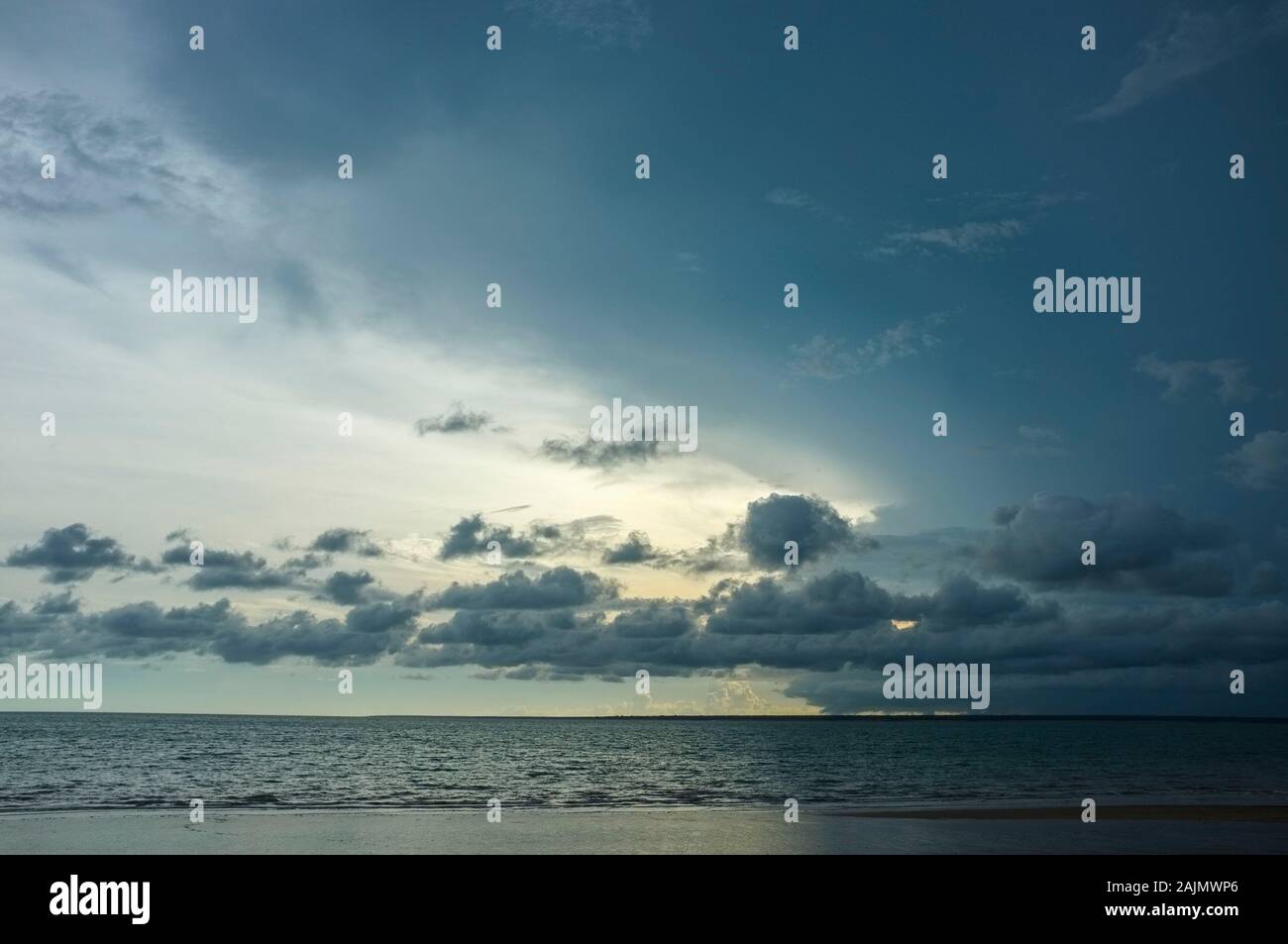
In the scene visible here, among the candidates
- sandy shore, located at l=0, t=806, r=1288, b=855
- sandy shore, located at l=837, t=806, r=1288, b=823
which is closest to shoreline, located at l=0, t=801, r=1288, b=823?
sandy shore, located at l=837, t=806, r=1288, b=823

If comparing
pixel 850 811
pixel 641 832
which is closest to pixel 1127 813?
pixel 850 811

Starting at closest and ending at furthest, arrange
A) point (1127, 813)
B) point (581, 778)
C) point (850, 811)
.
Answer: point (1127, 813) < point (850, 811) < point (581, 778)

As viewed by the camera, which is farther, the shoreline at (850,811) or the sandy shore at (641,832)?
the shoreline at (850,811)

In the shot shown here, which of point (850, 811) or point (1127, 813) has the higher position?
point (850, 811)

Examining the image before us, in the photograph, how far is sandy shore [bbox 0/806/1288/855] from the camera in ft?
86.1

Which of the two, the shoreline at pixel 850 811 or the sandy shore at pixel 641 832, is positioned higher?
the sandy shore at pixel 641 832

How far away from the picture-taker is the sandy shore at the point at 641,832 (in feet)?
86.1

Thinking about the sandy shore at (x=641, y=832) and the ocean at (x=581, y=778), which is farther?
the ocean at (x=581, y=778)

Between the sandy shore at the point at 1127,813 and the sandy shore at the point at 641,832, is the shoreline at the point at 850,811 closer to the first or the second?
the sandy shore at the point at 1127,813

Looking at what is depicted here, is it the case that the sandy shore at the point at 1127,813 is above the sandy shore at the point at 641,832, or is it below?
below

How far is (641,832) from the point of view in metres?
29.6

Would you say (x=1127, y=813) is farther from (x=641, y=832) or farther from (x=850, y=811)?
(x=641, y=832)

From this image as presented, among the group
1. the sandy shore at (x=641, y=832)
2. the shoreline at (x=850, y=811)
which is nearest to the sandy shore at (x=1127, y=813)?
the shoreline at (x=850, y=811)
